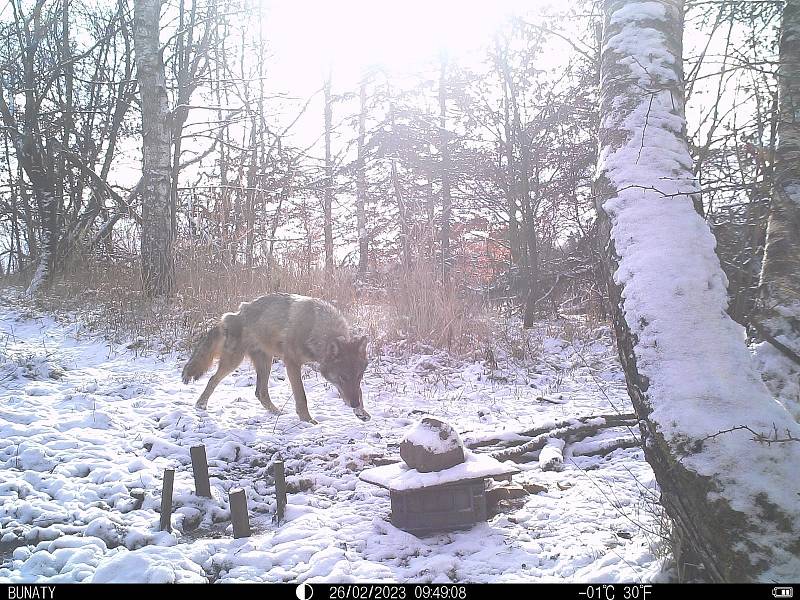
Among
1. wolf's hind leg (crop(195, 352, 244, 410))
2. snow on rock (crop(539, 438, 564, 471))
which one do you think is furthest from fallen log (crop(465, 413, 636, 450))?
wolf's hind leg (crop(195, 352, 244, 410))

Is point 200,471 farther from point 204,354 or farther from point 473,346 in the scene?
point 473,346

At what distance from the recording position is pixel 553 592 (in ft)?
7.54

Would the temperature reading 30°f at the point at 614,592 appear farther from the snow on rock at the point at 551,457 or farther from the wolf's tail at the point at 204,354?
the wolf's tail at the point at 204,354

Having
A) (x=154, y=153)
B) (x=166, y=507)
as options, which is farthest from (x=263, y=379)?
(x=154, y=153)

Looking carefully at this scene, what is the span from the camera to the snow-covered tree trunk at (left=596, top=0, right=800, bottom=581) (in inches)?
77.0

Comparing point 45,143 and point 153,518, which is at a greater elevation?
point 45,143

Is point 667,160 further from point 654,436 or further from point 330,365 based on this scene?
point 330,365

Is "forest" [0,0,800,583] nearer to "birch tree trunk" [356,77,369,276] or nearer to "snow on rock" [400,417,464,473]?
"snow on rock" [400,417,464,473]

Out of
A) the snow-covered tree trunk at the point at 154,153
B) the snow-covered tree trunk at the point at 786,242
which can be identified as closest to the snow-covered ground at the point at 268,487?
the snow-covered tree trunk at the point at 786,242

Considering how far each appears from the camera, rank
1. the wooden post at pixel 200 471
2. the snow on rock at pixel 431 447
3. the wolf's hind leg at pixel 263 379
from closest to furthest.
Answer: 1. the snow on rock at pixel 431 447
2. the wooden post at pixel 200 471
3. the wolf's hind leg at pixel 263 379

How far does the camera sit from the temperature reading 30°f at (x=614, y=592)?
2143mm

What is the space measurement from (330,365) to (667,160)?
4.03 meters

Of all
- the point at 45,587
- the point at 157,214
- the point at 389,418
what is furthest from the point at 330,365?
the point at 157,214

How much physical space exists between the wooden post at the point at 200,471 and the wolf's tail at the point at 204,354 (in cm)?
267
